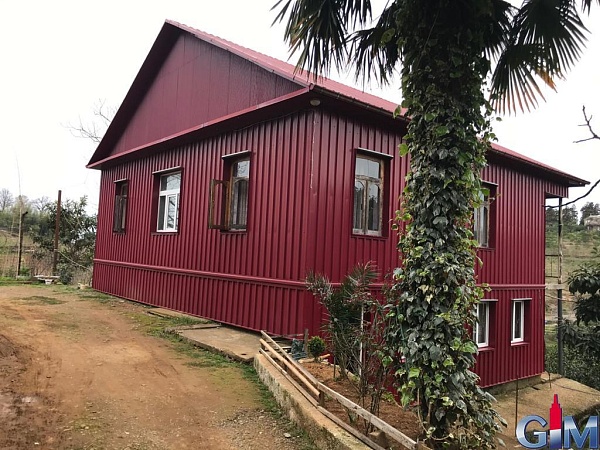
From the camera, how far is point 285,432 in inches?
161

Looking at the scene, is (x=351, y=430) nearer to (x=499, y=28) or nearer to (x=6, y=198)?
(x=499, y=28)

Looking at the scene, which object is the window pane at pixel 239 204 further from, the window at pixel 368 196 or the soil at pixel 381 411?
the soil at pixel 381 411

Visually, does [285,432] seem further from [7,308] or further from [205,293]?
[7,308]

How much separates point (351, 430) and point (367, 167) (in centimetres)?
502

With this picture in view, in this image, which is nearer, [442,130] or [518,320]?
[442,130]

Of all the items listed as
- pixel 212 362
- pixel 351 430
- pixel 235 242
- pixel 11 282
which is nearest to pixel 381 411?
pixel 351 430

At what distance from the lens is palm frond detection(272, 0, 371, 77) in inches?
200

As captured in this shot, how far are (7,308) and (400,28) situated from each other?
907 cm

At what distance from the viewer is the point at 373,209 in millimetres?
7895

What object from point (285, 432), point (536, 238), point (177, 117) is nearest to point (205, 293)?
point (177, 117)

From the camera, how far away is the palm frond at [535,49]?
479cm

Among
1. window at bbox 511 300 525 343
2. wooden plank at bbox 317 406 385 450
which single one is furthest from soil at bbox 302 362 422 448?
window at bbox 511 300 525 343

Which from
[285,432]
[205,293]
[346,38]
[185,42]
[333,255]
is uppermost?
[185,42]

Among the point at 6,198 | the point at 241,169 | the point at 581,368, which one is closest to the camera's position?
the point at 241,169
